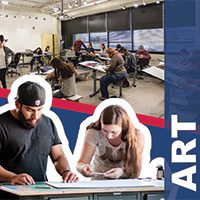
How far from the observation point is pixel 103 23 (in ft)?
11.5

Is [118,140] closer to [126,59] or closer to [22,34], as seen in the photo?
[126,59]

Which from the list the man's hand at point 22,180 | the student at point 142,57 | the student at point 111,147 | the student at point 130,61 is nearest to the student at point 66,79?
the student at point 111,147

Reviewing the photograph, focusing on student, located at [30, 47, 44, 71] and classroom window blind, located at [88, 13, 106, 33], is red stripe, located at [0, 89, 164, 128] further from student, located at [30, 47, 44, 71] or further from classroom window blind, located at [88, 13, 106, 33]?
classroom window blind, located at [88, 13, 106, 33]

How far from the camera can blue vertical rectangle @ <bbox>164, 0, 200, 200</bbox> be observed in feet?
11.3

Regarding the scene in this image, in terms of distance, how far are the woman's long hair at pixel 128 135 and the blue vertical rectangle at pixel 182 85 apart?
271 millimetres

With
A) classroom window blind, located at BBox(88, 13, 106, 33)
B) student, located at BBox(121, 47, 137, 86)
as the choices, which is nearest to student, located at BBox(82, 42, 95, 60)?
classroom window blind, located at BBox(88, 13, 106, 33)

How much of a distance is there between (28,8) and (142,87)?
3.91 ft

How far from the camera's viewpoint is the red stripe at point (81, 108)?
350 cm

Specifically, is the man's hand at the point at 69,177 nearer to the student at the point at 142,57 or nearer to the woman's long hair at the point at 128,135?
the woman's long hair at the point at 128,135

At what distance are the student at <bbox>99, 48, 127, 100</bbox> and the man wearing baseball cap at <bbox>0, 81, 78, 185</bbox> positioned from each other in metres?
0.54

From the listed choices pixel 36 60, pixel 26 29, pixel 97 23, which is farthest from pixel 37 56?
pixel 97 23

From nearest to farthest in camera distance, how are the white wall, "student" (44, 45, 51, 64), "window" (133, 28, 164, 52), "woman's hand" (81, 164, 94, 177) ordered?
the white wall, "student" (44, 45, 51, 64), "window" (133, 28, 164, 52), "woman's hand" (81, 164, 94, 177)

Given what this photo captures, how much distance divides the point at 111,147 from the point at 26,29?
1268 mm

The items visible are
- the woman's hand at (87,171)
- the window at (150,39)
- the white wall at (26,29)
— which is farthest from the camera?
the woman's hand at (87,171)
